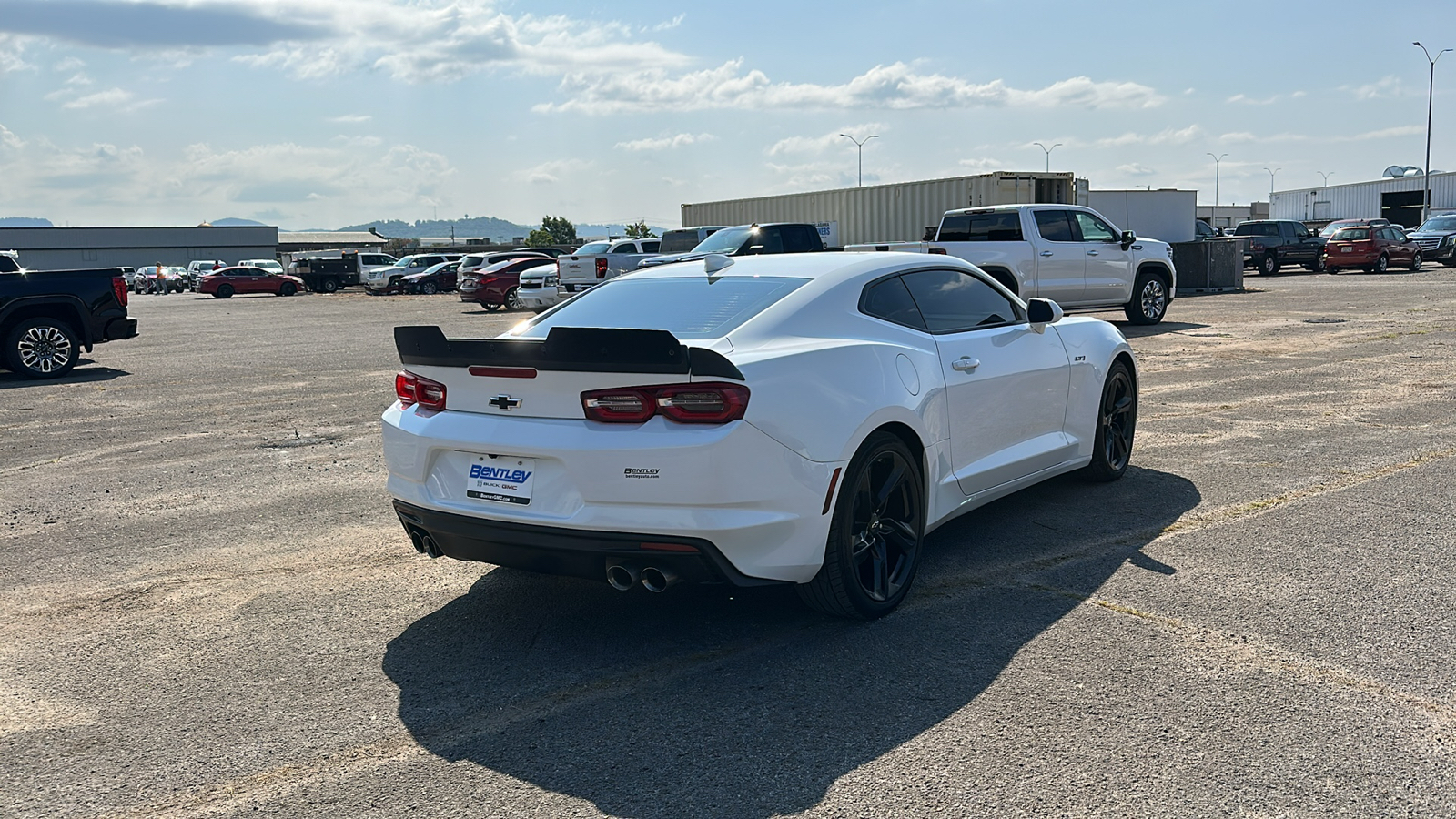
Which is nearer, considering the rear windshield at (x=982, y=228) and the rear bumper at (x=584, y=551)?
the rear bumper at (x=584, y=551)

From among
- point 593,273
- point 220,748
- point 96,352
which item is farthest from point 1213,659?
point 593,273

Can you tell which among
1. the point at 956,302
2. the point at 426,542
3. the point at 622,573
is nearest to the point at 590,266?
the point at 956,302

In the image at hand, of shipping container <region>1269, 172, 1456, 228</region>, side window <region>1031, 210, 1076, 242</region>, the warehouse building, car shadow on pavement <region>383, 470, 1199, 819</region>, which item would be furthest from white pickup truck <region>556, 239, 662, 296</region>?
the warehouse building

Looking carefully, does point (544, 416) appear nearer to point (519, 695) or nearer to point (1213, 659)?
point (519, 695)

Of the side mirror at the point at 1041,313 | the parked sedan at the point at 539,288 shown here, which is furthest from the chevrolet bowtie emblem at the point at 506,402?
the parked sedan at the point at 539,288

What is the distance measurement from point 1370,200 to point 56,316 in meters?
84.1

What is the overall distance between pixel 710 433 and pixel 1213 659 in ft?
6.61

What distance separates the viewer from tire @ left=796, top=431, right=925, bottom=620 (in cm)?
470

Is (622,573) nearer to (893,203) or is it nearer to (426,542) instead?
(426,542)

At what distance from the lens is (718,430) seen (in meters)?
4.29

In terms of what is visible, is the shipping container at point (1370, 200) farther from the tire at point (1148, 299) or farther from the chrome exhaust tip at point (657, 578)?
the chrome exhaust tip at point (657, 578)

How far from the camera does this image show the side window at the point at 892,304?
5367 mm

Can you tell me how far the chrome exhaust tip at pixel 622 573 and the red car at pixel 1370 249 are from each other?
126 ft

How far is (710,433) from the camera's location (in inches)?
168
